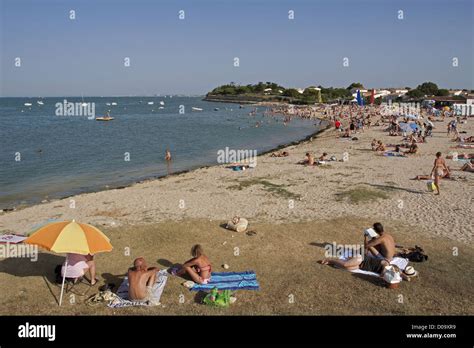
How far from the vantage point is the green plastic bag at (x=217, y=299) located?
6.99 m

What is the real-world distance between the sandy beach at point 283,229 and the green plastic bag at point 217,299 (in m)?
0.22

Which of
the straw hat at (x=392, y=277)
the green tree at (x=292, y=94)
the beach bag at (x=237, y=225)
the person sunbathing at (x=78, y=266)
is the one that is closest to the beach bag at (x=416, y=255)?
the straw hat at (x=392, y=277)

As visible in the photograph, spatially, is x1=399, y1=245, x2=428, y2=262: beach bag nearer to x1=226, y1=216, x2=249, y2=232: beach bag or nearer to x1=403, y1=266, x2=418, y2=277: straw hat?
x1=403, y1=266, x2=418, y2=277: straw hat

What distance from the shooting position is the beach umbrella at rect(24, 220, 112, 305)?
6.86m

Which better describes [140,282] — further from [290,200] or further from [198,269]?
[290,200]

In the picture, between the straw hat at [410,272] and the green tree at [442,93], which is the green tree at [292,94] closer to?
the green tree at [442,93]

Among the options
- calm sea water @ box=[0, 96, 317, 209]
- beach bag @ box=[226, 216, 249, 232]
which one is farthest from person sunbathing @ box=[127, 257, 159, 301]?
calm sea water @ box=[0, 96, 317, 209]

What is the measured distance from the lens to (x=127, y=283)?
793 cm

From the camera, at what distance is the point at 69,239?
6953mm

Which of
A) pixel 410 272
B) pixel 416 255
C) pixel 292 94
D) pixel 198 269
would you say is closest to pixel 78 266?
pixel 198 269

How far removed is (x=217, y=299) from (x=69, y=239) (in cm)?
276
